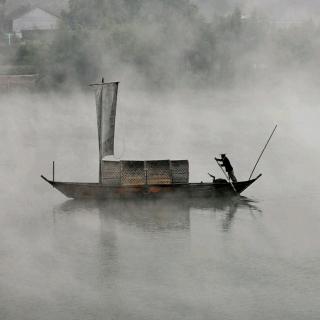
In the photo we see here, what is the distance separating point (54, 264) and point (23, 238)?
4400mm

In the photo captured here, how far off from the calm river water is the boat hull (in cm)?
42

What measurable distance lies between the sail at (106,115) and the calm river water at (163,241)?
3.14 meters

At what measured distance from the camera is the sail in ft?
150

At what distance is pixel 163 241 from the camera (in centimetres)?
3694

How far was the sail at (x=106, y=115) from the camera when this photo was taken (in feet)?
150

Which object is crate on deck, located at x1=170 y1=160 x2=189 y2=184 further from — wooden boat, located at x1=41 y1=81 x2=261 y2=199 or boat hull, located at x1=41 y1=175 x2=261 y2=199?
boat hull, located at x1=41 y1=175 x2=261 y2=199

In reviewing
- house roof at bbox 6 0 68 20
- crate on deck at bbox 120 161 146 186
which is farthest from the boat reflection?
house roof at bbox 6 0 68 20

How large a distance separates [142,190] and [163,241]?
22.1 ft

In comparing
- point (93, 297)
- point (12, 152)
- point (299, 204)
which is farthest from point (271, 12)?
point (93, 297)

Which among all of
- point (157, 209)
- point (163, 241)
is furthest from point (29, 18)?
point (163, 241)

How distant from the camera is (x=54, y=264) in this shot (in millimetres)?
33531

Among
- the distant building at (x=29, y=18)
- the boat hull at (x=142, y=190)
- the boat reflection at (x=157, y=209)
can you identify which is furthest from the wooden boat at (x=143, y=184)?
the distant building at (x=29, y=18)

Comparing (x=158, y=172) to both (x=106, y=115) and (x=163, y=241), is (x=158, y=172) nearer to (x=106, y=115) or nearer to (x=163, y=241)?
(x=106, y=115)

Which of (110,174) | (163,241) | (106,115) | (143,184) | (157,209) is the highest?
(106,115)
